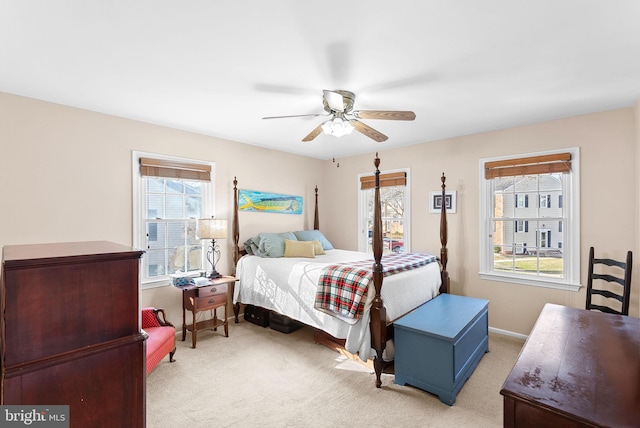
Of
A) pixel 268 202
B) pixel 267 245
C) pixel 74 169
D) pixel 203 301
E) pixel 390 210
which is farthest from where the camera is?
pixel 390 210

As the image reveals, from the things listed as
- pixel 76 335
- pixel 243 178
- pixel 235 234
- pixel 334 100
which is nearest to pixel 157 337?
pixel 235 234

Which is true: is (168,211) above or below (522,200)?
below

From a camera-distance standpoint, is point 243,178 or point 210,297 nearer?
point 210,297

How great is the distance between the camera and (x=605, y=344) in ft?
5.13

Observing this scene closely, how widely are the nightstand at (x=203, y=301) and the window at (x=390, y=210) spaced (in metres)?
2.29

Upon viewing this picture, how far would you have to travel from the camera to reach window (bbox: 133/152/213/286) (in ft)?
11.1

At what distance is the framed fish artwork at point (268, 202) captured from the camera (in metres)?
4.30

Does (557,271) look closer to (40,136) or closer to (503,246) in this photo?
(503,246)

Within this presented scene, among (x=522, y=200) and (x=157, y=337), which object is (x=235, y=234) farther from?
(x=522, y=200)

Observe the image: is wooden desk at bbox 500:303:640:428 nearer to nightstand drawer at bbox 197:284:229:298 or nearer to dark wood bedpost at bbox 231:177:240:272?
nightstand drawer at bbox 197:284:229:298

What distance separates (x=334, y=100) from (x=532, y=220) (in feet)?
9.27

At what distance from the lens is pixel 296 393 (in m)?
2.47

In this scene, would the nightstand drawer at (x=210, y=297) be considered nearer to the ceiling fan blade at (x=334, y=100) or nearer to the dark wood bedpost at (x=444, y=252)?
the ceiling fan blade at (x=334, y=100)

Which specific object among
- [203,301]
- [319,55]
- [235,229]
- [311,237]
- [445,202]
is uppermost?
[319,55]
